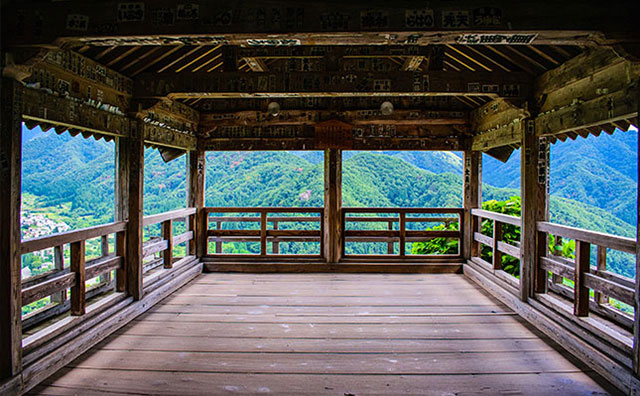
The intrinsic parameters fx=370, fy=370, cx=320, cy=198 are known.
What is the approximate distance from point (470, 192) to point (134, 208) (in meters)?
5.91

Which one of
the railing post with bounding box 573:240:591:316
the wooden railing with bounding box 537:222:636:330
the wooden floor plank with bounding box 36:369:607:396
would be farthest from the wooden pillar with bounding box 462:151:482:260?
the wooden floor plank with bounding box 36:369:607:396

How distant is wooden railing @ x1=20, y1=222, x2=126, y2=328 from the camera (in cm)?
339

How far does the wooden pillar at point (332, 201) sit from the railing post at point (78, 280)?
418 cm

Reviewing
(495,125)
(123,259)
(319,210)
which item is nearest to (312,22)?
(123,259)

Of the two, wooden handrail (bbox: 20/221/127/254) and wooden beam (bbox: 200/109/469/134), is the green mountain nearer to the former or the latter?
wooden beam (bbox: 200/109/469/134)

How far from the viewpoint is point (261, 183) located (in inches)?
596

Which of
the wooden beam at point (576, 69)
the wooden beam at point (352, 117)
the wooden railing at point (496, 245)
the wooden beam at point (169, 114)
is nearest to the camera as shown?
the wooden beam at point (576, 69)

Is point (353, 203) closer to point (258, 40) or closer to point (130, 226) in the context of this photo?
point (130, 226)

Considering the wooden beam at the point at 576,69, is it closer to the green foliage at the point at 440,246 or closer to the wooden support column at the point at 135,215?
the green foliage at the point at 440,246

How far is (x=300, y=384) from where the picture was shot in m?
3.06

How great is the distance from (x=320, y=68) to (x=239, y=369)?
362 centimetres

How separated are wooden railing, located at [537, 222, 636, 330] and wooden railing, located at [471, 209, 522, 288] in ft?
2.04

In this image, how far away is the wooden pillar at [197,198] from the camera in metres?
7.29

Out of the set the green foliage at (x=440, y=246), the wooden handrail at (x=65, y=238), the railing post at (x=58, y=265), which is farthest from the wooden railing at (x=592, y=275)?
the railing post at (x=58, y=265)
